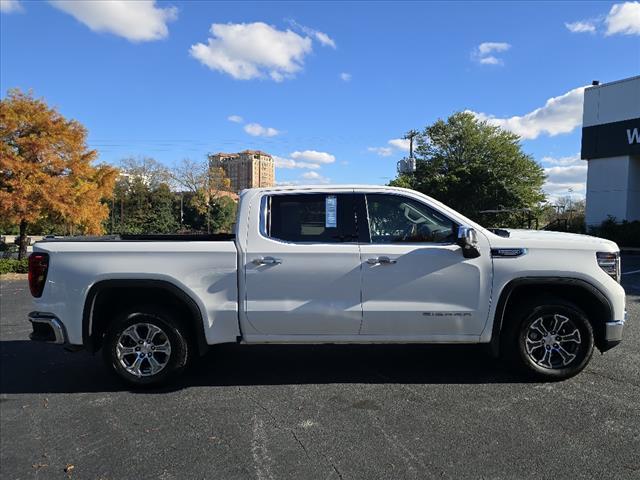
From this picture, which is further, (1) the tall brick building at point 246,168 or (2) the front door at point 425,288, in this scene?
(1) the tall brick building at point 246,168

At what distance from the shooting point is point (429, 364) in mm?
5215

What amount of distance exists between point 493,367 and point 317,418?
215 centimetres

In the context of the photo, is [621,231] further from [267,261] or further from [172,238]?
[172,238]

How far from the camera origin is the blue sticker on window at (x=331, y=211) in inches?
183


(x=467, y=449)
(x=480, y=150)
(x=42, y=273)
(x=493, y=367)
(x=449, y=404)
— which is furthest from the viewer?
(x=480, y=150)

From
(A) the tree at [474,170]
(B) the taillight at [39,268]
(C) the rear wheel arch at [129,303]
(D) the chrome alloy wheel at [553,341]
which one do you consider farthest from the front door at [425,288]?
(A) the tree at [474,170]

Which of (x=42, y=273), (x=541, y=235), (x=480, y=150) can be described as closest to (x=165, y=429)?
(x=42, y=273)

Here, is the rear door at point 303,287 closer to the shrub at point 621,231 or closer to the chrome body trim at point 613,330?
the chrome body trim at point 613,330

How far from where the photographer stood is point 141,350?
4605 mm

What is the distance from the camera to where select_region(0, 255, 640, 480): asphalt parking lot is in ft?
10.6

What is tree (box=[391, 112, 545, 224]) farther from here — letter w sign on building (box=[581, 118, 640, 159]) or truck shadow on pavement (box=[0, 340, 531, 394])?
truck shadow on pavement (box=[0, 340, 531, 394])

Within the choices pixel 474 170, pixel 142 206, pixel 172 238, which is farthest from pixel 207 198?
pixel 172 238

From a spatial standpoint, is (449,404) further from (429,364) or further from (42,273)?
(42,273)

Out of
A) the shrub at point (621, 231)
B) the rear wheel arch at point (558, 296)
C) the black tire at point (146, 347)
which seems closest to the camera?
the rear wheel arch at point (558, 296)
